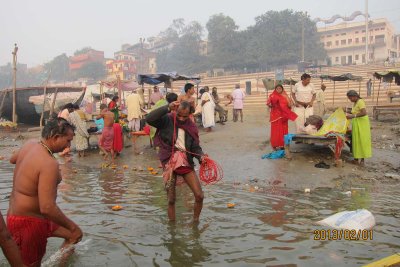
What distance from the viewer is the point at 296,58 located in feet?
188

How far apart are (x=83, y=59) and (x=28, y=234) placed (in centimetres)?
8055

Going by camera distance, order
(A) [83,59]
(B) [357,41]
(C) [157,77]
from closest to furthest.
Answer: (C) [157,77]
(B) [357,41]
(A) [83,59]

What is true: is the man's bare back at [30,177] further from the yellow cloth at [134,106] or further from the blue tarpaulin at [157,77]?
the blue tarpaulin at [157,77]

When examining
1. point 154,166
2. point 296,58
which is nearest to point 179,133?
point 154,166

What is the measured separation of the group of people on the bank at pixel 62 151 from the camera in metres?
2.99

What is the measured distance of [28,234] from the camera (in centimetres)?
309

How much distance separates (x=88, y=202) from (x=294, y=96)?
19.4 feet

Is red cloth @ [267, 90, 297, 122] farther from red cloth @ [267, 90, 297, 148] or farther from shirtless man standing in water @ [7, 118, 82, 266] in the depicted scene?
shirtless man standing in water @ [7, 118, 82, 266]

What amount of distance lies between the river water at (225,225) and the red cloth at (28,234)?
2.87 feet

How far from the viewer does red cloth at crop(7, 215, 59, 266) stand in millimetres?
3059

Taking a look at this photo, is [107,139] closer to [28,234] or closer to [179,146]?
[179,146]

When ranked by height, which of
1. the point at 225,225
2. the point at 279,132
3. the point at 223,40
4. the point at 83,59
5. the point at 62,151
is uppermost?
the point at 223,40

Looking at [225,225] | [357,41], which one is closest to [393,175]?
[225,225]

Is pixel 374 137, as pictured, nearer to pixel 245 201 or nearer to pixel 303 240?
pixel 245 201
